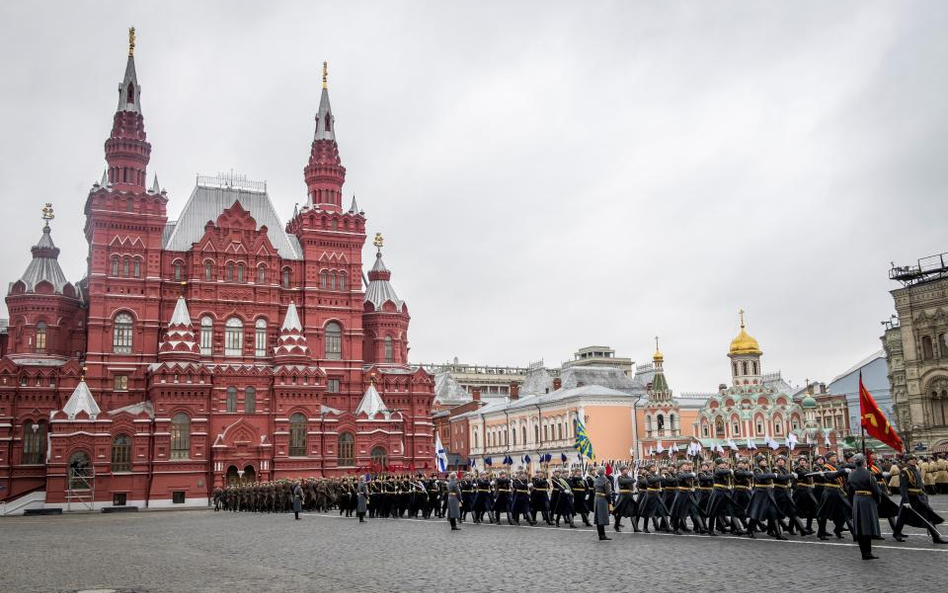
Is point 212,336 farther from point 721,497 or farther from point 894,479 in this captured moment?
point 721,497

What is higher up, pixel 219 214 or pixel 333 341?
pixel 219 214

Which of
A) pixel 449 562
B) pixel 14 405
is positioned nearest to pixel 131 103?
pixel 14 405

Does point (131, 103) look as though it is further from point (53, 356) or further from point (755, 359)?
point (755, 359)

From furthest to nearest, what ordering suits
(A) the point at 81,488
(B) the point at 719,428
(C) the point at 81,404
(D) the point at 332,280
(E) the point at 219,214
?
(B) the point at 719,428
(D) the point at 332,280
(E) the point at 219,214
(C) the point at 81,404
(A) the point at 81,488

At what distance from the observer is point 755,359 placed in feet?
233

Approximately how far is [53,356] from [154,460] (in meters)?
9.82

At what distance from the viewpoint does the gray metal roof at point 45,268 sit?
53.2 meters

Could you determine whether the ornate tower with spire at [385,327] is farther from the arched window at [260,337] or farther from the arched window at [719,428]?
the arched window at [719,428]

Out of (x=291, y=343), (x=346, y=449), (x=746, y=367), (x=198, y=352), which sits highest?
(x=291, y=343)

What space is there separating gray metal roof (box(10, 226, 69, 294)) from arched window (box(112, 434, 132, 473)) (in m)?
10.8

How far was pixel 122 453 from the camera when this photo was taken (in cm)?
4903

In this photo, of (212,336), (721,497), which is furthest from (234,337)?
(721,497)

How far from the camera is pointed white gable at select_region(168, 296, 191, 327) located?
51750 mm

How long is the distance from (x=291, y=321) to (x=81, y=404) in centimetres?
1270
